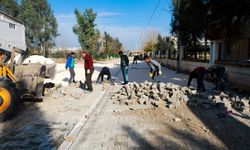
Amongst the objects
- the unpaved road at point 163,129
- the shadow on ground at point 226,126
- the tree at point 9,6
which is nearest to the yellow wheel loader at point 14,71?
the unpaved road at point 163,129

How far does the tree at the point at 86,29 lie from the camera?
1735 inches

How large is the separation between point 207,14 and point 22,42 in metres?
8.62

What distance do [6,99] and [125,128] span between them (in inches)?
115

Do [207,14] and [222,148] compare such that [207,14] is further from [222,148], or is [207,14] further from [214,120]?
[222,148]

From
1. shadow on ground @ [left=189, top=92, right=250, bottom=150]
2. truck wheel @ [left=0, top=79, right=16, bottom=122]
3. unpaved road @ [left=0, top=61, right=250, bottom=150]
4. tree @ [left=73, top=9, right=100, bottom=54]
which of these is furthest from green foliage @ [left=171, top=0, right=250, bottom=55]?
tree @ [left=73, top=9, right=100, bottom=54]

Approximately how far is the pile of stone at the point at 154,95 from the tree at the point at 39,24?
1291 inches

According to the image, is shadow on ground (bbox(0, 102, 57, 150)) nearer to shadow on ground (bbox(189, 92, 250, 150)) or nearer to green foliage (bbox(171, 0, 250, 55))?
shadow on ground (bbox(189, 92, 250, 150))

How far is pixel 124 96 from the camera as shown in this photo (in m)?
9.36

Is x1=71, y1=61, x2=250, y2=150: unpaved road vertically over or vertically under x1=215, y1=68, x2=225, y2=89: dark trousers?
under

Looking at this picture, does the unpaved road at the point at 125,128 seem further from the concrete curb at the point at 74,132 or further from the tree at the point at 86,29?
the tree at the point at 86,29

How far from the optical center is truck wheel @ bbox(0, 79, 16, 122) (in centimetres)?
674

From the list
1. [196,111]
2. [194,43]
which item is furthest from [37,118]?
[194,43]

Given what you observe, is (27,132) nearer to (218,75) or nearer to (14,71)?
(14,71)

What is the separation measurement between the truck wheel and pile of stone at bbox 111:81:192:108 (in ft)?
10.6
